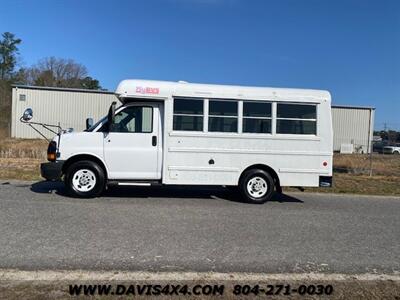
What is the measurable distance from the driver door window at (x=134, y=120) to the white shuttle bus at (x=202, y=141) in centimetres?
2

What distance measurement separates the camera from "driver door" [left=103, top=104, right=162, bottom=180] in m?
10.2

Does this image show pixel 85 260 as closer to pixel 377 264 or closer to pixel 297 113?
pixel 377 264

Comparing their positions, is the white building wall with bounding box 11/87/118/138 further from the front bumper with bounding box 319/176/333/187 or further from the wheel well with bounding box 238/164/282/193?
the front bumper with bounding box 319/176/333/187

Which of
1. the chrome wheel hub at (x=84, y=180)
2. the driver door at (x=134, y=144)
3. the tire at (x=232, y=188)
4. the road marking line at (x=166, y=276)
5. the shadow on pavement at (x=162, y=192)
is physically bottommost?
the road marking line at (x=166, y=276)

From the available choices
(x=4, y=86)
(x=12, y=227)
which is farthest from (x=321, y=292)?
(x=4, y=86)

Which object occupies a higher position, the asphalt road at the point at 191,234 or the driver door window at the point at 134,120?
the driver door window at the point at 134,120

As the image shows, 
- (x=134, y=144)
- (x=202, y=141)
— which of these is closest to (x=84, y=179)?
(x=134, y=144)

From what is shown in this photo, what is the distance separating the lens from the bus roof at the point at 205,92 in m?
10.3

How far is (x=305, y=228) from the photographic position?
8008 millimetres

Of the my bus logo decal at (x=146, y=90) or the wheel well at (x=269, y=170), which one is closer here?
the my bus logo decal at (x=146, y=90)

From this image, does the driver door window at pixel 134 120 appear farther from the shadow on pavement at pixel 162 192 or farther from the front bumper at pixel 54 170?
the shadow on pavement at pixel 162 192

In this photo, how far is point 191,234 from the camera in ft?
23.3

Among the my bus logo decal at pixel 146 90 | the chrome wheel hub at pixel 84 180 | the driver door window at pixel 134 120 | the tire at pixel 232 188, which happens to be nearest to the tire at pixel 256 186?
the tire at pixel 232 188

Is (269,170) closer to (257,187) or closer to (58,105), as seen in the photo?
(257,187)
